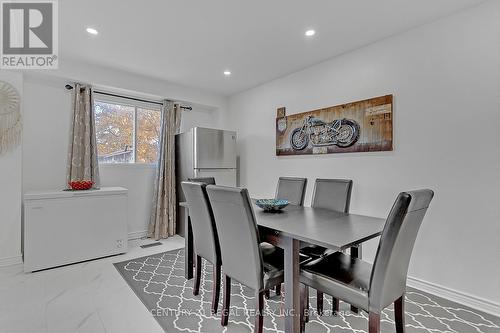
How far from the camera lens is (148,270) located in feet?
8.95

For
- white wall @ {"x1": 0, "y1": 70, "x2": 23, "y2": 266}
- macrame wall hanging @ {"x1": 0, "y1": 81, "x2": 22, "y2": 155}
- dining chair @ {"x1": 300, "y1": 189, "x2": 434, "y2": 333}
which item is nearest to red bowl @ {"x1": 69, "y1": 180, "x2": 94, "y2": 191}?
white wall @ {"x1": 0, "y1": 70, "x2": 23, "y2": 266}

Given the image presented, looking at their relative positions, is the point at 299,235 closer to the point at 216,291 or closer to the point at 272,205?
the point at 272,205

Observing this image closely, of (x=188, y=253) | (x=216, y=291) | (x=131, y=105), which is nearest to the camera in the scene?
(x=216, y=291)

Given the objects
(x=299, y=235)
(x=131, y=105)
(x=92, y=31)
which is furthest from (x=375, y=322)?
(x=131, y=105)

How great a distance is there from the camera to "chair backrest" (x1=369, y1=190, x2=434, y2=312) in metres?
1.23

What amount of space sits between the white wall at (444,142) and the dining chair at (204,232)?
5.69ft

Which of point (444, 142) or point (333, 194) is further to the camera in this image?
point (333, 194)

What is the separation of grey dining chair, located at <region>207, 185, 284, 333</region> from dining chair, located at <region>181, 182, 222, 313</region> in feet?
0.50

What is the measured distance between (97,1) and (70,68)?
1.48m

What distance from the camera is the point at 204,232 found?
208 centimetres

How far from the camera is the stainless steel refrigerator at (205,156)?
3.72 m

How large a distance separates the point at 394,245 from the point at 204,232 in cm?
140

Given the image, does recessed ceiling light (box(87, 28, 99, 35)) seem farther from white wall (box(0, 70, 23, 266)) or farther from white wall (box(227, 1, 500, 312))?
white wall (box(227, 1, 500, 312))

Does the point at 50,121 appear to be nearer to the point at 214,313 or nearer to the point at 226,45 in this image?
the point at 226,45
